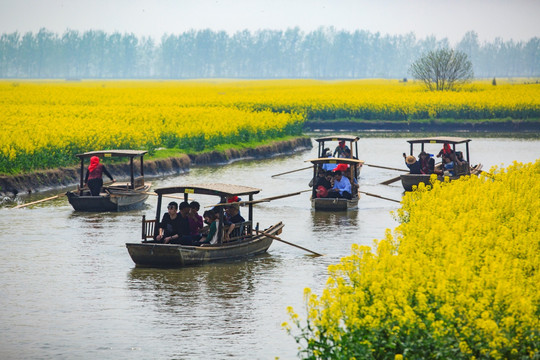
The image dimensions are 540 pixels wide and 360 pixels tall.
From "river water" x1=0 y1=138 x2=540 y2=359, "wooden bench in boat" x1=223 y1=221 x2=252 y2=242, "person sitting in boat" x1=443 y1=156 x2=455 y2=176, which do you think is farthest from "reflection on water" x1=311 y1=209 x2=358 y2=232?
"person sitting in boat" x1=443 y1=156 x2=455 y2=176

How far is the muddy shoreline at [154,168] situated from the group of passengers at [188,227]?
48.9ft

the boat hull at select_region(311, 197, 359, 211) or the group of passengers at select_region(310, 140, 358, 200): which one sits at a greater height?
the group of passengers at select_region(310, 140, 358, 200)

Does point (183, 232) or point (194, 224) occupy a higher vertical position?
point (194, 224)

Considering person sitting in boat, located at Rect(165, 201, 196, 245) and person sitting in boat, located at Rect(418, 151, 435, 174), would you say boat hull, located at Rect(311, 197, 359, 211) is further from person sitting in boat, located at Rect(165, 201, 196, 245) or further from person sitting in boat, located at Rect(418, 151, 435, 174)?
person sitting in boat, located at Rect(165, 201, 196, 245)

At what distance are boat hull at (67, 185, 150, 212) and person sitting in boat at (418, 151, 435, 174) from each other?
1136 centimetres

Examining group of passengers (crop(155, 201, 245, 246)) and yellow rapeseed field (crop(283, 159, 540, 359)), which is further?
group of passengers (crop(155, 201, 245, 246))

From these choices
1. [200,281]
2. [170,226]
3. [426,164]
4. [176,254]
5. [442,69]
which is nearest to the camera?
[200,281]

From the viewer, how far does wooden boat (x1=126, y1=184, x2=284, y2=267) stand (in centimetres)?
2236

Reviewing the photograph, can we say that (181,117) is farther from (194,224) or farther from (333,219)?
(194,224)

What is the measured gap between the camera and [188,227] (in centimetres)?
2306

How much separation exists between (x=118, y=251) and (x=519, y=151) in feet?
127

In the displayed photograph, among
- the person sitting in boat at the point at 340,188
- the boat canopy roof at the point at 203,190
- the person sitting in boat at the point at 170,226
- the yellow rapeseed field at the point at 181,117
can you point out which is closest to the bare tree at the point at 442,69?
the yellow rapeseed field at the point at 181,117

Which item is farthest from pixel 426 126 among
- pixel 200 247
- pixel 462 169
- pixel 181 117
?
pixel 200 247

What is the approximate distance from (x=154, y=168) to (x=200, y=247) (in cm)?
2312
